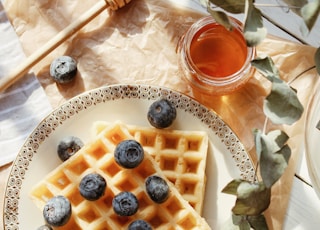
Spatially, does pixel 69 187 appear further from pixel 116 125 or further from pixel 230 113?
pixel 230 113

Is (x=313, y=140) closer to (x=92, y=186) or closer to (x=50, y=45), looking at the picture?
(x=92, y=186)

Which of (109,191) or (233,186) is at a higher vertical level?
(233,186)

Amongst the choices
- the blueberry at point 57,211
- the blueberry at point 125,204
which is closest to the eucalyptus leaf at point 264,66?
the blueberry at point 125,204

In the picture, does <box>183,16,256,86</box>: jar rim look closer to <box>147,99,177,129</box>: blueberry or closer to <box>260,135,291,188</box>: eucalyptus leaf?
<box>147,99,177,129</box>: blueberry

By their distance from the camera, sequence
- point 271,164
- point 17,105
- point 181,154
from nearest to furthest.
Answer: point 271,164
point 181,154
point 17,105

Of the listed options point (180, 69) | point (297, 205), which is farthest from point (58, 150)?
point (297, 205)

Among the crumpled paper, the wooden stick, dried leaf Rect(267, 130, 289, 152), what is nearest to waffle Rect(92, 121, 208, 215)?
the crumpled paper

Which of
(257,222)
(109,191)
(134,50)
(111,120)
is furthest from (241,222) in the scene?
(134,50)
